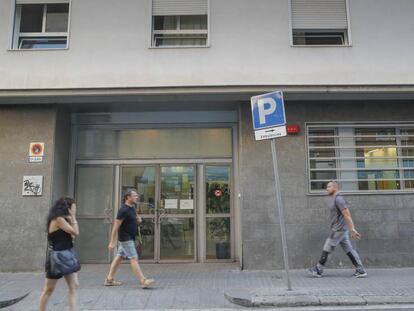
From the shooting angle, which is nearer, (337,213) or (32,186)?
(337,213)

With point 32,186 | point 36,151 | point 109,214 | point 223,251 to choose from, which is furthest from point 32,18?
point 223,251

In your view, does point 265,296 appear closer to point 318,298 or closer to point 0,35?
point 318,298

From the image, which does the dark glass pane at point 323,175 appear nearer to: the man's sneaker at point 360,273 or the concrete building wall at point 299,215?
the concrete building wall at point 299,215

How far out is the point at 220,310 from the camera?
6078 millimetres

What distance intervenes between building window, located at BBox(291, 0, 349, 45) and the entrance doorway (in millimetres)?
3483

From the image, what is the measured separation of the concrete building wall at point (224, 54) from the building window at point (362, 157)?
3.92ft

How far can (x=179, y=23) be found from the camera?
9367 mm

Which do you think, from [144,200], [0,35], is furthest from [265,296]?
[0,35]

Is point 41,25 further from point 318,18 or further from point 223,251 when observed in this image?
point 223,251

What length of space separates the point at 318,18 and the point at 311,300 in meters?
Result: 5.94

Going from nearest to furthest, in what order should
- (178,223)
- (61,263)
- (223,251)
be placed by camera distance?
(61,263), (223,251), (178,223)

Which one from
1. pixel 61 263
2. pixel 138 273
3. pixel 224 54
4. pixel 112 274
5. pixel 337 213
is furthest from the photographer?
pixel 224 54

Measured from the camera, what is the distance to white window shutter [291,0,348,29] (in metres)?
9.06

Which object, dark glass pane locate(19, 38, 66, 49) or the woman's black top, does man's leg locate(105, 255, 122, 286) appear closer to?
the woman's black top
